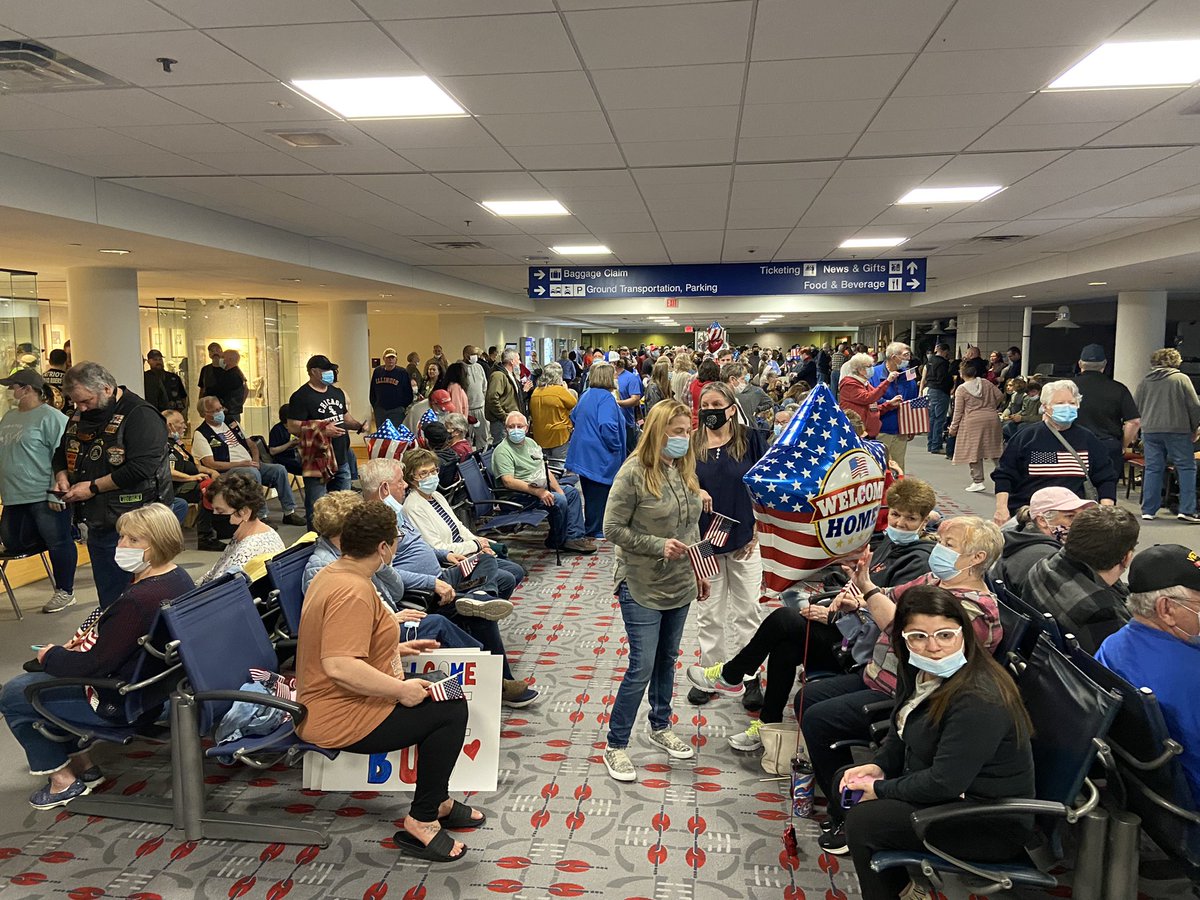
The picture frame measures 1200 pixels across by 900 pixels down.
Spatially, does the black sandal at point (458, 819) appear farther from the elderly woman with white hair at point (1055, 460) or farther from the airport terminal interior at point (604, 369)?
the elderly woman with white hair at point (1055, 460)

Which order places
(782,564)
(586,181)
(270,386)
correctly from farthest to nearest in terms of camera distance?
(270,386) < (586,181) < (782,564)

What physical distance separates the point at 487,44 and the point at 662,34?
71 centimetres

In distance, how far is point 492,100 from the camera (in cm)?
407

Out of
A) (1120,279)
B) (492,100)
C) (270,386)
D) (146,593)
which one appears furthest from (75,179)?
(1120,279)

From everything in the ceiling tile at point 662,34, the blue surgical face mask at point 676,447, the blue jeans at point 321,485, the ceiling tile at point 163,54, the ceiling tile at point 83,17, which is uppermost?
the ceiling tile at point 662,34

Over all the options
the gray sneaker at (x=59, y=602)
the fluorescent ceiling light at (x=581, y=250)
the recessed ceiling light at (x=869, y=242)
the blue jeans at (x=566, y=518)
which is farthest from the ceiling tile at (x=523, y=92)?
the recessed ceiling light at (x=869, y=242)

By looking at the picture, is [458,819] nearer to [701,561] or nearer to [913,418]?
[701,561]

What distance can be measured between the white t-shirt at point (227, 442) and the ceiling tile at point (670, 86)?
559 centimetres

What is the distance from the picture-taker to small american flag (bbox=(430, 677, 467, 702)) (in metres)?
3.00

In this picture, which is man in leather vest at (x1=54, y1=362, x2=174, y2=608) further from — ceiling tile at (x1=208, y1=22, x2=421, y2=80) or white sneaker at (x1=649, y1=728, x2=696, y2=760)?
white sneaker at (x1=649, y1=728, x2=696, y2=760)

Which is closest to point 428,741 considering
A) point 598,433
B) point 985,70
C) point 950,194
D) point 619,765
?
point 619,765

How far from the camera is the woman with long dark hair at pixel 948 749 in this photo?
232cm

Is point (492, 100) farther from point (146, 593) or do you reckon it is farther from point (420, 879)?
point (420, 879)

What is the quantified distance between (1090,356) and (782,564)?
6.43 metres
